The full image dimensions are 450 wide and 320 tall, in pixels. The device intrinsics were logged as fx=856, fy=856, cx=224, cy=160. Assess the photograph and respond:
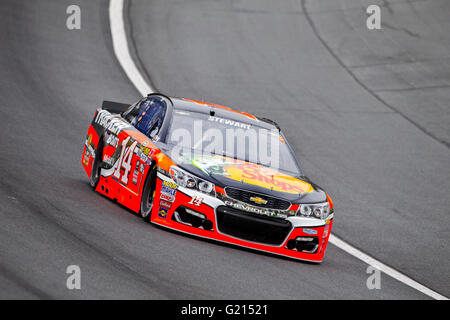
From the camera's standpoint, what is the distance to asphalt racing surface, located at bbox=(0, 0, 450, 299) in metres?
8.09

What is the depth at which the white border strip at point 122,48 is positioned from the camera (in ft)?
65.2

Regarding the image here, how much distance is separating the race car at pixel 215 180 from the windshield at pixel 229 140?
0.04 ft

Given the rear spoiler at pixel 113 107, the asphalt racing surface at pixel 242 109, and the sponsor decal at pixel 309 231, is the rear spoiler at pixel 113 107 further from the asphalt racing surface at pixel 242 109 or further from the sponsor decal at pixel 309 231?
the sponsor decal at pixel 309 231

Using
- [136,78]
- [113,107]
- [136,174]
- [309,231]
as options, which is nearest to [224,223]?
[309,231]

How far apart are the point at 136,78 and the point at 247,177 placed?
442 inches

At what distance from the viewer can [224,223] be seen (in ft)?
30.3

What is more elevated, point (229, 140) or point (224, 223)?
point (229, 140)

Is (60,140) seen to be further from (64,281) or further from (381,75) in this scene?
(381,75)

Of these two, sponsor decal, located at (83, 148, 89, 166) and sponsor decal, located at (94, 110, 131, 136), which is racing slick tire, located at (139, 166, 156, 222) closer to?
sponsor decal, located at (94, 110, 131, 136)

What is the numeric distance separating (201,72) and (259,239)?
12465 millimetres


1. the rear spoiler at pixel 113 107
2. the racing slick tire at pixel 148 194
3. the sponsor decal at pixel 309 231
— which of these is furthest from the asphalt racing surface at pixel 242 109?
the rear spoiler at pixel 113 107

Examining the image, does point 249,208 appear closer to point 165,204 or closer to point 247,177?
point 247,177

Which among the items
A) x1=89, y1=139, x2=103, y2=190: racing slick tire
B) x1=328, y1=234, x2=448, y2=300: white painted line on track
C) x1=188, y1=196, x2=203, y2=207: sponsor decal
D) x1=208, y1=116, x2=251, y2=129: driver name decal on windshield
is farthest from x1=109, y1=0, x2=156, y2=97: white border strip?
x1=188, y1=196, x2=203, y2=207: sponsor decal
